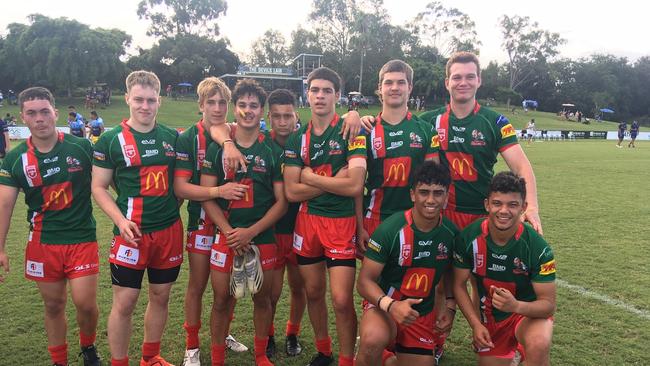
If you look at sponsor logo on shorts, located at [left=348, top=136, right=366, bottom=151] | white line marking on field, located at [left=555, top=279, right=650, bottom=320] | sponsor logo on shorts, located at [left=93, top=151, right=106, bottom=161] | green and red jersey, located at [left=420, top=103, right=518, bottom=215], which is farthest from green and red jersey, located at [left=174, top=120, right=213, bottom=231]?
white line marking on field, located at [left=555, top=279, right=650, bottom=320]

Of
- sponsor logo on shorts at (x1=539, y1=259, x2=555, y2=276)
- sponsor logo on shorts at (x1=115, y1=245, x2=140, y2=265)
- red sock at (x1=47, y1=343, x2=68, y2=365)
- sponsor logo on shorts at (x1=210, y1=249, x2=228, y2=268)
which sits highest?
sponsor logo on shorts at (x1=539, y1=259, x2=555, y2=276)

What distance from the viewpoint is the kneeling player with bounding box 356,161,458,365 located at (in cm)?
321

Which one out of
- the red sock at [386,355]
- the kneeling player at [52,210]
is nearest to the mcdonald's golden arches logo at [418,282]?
the red sock at [386,355]

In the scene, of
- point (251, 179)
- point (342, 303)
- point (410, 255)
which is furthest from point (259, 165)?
point (410, 255)

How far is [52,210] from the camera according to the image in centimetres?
352

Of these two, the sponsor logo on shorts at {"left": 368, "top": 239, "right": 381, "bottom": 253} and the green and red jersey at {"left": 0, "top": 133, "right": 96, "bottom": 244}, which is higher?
the green and red jersey at {"left": 0, "top": 133, "right": 96, "bottom": 244}

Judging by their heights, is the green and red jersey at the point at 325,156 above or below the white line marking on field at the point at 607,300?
above

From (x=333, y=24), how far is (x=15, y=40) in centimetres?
3913

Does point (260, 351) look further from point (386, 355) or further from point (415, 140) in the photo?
point (415, 140)

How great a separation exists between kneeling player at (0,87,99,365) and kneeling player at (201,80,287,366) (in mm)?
981

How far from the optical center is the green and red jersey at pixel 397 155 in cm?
362

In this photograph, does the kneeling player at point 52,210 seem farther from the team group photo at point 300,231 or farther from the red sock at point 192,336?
the red sock at point 192,336

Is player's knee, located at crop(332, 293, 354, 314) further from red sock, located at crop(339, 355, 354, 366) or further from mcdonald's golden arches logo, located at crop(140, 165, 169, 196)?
mcdonald's golden arches logo, located at crop(140, 165, 169, 196)

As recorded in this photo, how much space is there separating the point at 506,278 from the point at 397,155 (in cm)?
123
